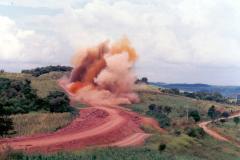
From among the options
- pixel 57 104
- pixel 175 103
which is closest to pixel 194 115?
pixel 175 103

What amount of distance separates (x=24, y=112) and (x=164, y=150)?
25.6 m

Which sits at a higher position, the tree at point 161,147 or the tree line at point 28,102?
the tree line at point 28,102

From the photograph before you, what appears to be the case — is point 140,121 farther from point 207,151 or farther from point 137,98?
point 137,98

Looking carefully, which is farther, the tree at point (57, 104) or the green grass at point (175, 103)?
the green grass at point (175, 103)

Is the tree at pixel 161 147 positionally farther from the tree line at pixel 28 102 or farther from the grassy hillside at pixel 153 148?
the tree line at pixel 28 102

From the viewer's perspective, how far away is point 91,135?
63.7 metres

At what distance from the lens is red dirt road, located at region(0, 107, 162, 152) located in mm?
54625

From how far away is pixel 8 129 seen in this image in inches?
2334

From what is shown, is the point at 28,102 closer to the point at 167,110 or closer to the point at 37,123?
the point at 37,123

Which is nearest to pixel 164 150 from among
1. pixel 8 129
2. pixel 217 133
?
pixel 8 129

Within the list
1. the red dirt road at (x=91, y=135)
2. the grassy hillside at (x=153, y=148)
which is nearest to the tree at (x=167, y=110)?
the grassy hillside at (x=153, y=148)

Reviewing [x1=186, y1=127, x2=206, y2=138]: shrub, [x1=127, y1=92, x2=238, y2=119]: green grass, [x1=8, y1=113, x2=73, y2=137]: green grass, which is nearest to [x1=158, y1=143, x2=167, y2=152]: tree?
[x1=8, y1=113, x2=73, y2=137]: green grass

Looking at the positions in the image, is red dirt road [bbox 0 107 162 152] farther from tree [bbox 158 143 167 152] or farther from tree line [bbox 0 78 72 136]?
tree [bbox 158 143 167 152]

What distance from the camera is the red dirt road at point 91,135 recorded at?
2151 inches
